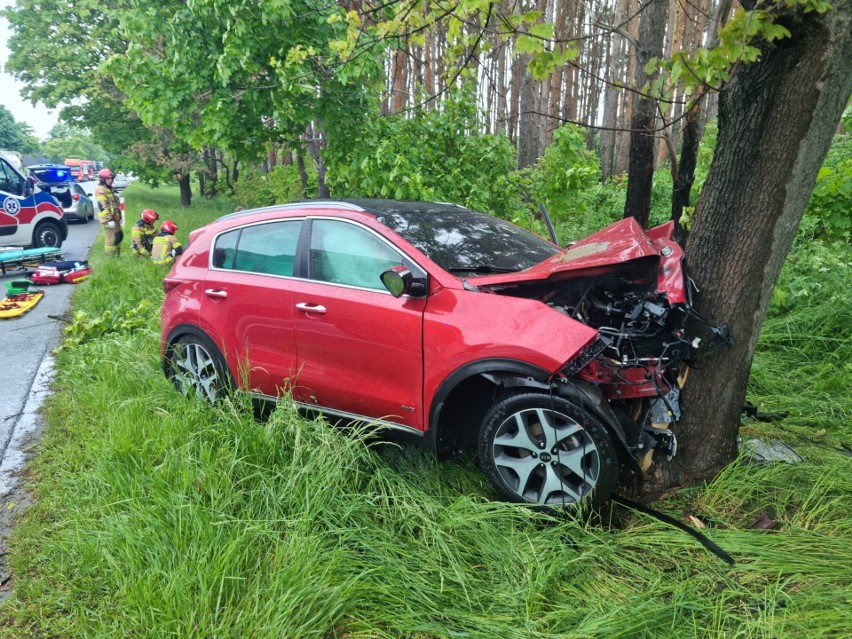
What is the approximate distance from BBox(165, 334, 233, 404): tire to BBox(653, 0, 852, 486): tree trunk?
3.09 m

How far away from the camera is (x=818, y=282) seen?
6.30 m

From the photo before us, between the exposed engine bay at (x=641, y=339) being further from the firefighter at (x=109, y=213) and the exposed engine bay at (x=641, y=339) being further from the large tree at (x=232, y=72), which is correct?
the firefighter at (x=109, y=213)

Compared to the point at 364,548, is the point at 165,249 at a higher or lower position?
higher

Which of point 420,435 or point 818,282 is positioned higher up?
point 818,282

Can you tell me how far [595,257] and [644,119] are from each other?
4.56 m

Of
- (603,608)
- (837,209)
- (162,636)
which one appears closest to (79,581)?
(162,636)

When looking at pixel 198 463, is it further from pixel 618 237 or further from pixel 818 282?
→ pixel 818 282

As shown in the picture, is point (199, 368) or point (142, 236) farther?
point (142, 236)

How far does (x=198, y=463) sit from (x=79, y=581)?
0.80 metres

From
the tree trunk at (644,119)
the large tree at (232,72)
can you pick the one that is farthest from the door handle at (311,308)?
the large tree at (232,72)

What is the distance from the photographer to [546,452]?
326 cm

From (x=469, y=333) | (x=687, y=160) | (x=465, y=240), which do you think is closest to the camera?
(x=469, y=333)

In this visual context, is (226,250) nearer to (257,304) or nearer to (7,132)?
(257,304)

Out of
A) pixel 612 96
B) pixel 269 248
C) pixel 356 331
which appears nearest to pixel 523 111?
pixel 269 248
